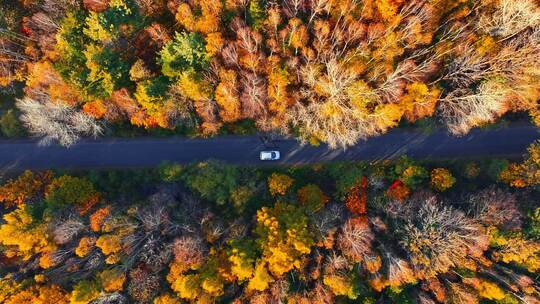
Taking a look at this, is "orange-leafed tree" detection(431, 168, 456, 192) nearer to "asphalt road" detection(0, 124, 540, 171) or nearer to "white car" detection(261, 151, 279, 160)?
"asphalt road" detection(0, 124, 540, 171)

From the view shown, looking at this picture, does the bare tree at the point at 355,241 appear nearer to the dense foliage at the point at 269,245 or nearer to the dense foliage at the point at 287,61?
the dense foliage at the point at 269,245

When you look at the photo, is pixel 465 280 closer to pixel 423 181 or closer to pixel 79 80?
pixel 423 181

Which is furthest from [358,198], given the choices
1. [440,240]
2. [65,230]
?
[65,230]

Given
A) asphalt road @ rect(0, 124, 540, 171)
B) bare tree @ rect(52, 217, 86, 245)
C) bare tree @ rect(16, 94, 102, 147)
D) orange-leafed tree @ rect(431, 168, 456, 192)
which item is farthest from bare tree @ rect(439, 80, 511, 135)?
bare tree @ rect(52, 217, 86, 245)

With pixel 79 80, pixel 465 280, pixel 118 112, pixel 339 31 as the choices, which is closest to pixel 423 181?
pixel 465 280

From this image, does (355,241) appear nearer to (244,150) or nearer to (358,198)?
(358,198)
